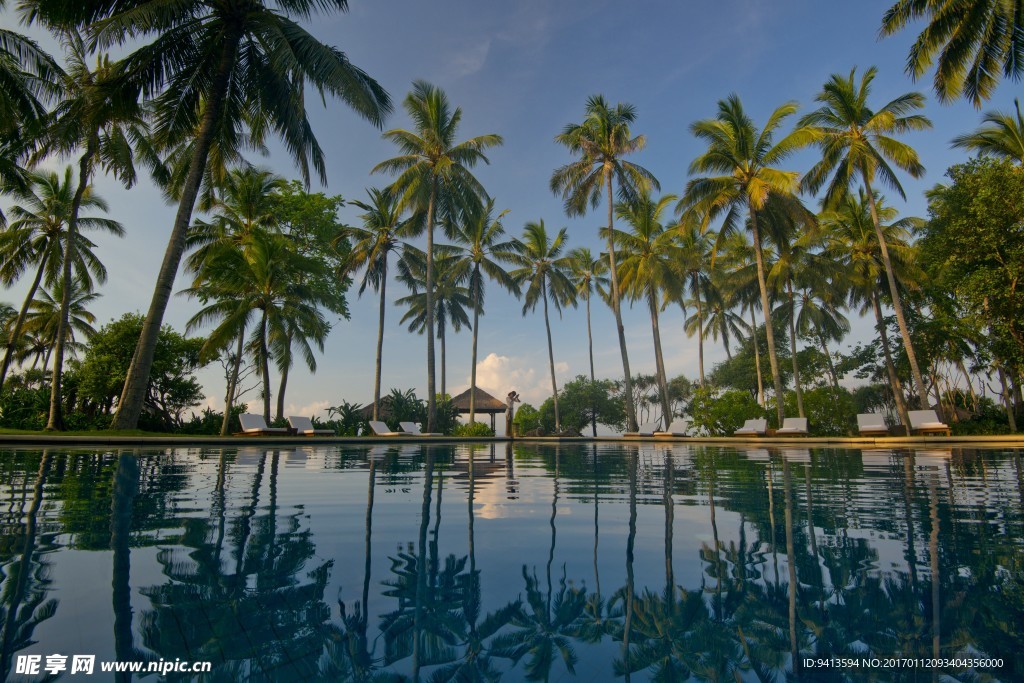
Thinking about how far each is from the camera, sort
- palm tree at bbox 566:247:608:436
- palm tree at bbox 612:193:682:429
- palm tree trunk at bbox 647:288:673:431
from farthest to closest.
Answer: palm tree at bbox 566:247:608:436 → palm tree trunk at bbox 647:288:673:431 → palm tree at bbox 612:193:682:429

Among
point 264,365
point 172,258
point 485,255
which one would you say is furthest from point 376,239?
point 172,258

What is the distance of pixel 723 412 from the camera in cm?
2175

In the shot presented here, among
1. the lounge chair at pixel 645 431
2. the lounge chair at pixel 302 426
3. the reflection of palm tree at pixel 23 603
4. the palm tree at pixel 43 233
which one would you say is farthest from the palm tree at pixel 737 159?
the palm tree at pixel 43 233

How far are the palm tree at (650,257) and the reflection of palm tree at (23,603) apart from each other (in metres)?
24.5

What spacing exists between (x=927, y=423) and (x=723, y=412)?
22.7ft

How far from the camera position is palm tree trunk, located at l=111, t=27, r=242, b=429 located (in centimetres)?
1077

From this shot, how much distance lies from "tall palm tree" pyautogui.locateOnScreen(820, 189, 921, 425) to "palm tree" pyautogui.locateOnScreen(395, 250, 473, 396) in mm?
19591

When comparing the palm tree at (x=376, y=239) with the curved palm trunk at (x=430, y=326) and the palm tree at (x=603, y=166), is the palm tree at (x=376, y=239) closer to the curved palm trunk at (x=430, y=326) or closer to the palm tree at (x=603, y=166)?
the curved palm trunk at (x=430, y=326)

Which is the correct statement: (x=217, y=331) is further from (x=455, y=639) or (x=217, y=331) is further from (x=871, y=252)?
(x=871, y=252)

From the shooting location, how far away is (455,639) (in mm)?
1820

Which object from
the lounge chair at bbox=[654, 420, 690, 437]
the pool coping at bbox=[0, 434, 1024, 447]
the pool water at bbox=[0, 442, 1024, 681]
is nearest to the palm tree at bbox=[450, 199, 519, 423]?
the pool coping at bbox=[0, 434, 1024, 447]

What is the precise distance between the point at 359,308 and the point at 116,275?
10.9 metres

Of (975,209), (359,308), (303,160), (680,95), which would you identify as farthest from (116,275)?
(975,209)

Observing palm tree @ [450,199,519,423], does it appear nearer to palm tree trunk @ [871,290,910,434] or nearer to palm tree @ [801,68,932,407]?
palm tree @ [801,68,932,407]
